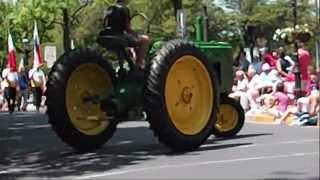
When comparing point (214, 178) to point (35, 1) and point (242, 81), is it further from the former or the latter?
point (35, 1)

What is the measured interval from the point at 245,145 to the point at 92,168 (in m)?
2.75

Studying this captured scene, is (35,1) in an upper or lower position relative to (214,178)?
upper

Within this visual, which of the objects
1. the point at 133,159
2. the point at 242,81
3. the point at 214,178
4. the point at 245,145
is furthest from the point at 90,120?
the point at 242,81

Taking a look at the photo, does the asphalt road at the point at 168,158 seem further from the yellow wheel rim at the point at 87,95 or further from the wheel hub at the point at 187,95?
the wheel hub at the point at 187,95

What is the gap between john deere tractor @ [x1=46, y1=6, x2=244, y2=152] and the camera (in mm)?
10859

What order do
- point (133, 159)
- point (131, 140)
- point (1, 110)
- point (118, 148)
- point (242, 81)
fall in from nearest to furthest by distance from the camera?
point (133, 159), point (118, 148), point (131, 140), point (242, 81), point (1, 110)

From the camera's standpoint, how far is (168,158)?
1043 centimetres

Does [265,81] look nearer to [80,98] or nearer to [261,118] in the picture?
[261,118]

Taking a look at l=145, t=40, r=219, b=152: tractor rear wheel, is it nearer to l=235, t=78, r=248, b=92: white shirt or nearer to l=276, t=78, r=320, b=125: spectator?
l=276, t=78, r=320, b=125: spectator

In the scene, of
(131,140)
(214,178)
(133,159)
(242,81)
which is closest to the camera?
(214,178)

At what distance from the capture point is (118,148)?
1205 cm

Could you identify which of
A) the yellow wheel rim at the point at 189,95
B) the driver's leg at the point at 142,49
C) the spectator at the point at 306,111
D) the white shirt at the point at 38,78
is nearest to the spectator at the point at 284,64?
the spectator at the point at 306,111

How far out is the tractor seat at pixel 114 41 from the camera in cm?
1106

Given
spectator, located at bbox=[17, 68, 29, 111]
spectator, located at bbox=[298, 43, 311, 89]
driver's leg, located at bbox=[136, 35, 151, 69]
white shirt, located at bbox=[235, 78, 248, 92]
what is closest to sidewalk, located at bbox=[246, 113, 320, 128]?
spectator, located at bbox=[298, 43, 311, 89]
